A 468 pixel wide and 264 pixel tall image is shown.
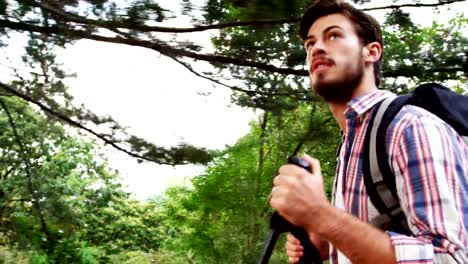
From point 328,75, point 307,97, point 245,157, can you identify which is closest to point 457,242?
point 328,75

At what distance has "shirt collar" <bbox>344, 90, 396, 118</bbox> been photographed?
2.77 feet

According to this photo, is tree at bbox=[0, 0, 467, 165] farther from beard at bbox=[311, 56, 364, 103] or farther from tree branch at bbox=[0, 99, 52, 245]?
beard at bbox=[311, 56, 364, 103]

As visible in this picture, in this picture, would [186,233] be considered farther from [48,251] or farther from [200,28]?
[200,28]

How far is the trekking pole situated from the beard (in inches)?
7.3

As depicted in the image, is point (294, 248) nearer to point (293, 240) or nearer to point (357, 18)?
point (293, 240)

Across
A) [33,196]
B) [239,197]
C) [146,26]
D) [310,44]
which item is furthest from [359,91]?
[239,197]

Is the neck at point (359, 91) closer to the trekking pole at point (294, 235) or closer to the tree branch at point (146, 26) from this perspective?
the trekking pole at point (294, 235)

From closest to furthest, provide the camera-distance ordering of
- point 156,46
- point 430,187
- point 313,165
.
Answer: point 430,187 → point 313,165 → point 156,46

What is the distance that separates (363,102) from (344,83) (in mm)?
71

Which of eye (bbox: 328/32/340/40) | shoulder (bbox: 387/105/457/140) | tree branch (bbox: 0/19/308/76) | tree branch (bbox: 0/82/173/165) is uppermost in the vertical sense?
eye (bbox: 328/32/340/40)

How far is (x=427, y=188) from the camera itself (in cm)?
67

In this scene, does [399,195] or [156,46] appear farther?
[156,46]

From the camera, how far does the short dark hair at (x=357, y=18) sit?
0.97 m

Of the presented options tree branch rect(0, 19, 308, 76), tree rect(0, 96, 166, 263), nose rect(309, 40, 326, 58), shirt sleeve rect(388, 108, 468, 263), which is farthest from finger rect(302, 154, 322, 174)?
tree rect(0, 96, 166, 263)
